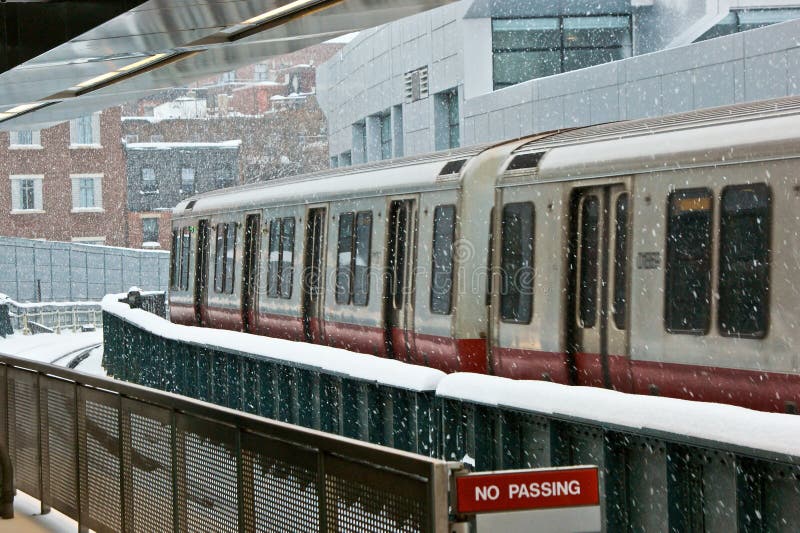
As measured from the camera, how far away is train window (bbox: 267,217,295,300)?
70.0ft

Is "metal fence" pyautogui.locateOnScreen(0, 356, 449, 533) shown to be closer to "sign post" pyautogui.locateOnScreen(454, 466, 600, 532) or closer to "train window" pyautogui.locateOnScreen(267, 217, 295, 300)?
"sign post" pyautogui.locateOnScreen(454, 466, 600, 532)

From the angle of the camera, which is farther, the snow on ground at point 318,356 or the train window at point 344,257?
the train window at point 344,257

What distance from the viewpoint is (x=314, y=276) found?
20.3 meters

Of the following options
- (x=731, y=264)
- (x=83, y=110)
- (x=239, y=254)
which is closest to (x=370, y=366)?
(x=731, y=264)

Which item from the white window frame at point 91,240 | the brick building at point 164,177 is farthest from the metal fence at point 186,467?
the brick building at point 164,177

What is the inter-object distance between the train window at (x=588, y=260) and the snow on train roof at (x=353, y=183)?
288 cm

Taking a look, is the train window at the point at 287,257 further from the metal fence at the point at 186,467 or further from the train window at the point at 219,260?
the metal fence at the point at 186,467

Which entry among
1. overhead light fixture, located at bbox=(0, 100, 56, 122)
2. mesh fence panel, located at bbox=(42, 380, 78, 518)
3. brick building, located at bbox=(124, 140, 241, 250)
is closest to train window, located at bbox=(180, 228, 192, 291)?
overhead light fixture, located at bbox=(0, 100, 56, 122)

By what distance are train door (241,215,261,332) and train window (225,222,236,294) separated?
2.25 ft

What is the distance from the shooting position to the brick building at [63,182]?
218 feet

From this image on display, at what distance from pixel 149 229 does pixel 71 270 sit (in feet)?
55.0

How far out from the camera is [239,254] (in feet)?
78.9

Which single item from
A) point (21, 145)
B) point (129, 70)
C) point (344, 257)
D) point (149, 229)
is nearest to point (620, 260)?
point (129, 70)

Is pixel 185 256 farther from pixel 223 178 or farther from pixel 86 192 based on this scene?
pixel 223 178
